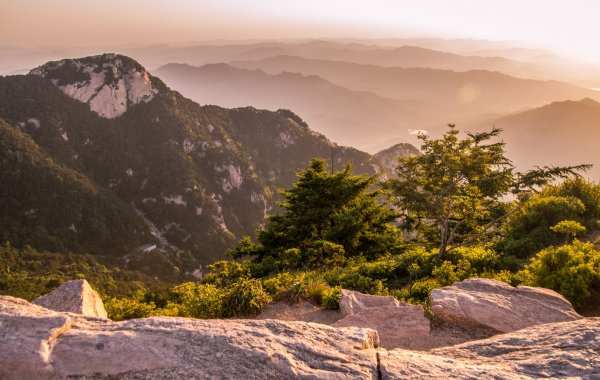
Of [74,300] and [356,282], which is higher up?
[74,300]

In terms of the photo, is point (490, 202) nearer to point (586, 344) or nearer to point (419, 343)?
point (419, 343)

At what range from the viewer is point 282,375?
461 centimetres

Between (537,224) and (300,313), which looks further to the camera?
(537,224)

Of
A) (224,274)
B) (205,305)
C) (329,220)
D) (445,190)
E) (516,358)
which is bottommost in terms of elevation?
(224,274)

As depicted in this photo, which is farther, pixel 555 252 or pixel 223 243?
pixel 223 243

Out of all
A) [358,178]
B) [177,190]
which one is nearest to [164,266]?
[177,190]

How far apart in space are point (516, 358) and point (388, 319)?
413 cm

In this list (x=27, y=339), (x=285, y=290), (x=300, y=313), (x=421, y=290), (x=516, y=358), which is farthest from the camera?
(x=285, y=290)

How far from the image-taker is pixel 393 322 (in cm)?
923

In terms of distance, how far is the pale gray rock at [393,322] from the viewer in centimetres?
863

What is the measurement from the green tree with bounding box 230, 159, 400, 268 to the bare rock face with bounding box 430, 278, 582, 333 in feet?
39.8

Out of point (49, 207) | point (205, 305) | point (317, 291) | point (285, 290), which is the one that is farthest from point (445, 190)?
point (49, 207)

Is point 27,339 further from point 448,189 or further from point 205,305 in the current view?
point 448,189

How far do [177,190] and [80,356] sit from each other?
205m
